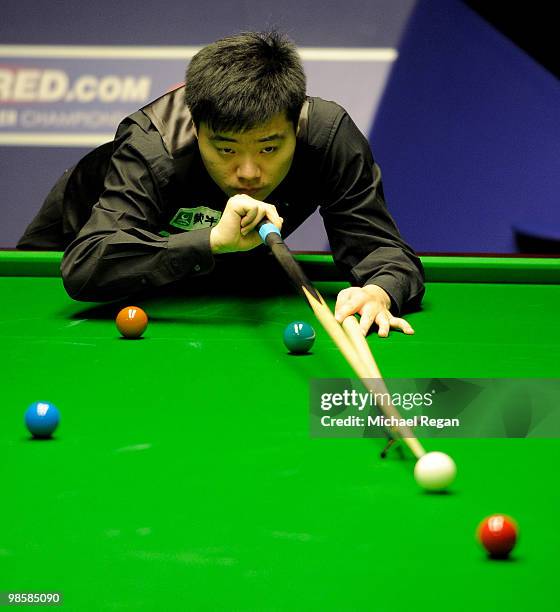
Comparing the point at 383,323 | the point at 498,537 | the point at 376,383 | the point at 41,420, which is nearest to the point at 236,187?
the point at 383,323

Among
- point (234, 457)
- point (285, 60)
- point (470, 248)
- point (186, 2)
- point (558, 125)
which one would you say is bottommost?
point (234, 457)

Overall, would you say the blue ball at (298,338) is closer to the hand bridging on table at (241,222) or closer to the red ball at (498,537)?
the hand bridging on table at (241,222)

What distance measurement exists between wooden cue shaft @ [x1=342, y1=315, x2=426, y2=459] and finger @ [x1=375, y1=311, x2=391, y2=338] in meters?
0.27

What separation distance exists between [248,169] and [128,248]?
387 millimetres

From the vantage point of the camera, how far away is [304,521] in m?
1.18

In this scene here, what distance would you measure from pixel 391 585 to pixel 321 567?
0.08 meters

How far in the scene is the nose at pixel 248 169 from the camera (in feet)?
8.05

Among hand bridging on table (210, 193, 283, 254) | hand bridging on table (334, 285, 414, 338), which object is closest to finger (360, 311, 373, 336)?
hand bridging on table (334, 285, 414, 338)

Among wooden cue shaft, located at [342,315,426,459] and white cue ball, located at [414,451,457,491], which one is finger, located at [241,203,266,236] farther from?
white cue ball, located at [414,451,457,491]

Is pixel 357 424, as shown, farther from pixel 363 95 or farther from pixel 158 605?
pixel 363 95

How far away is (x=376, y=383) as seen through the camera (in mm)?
1634

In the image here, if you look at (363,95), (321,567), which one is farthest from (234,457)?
(363,95)

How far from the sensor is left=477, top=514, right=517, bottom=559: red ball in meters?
1.05

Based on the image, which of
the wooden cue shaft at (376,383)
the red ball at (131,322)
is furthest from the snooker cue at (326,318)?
the red ball at (131,322)
